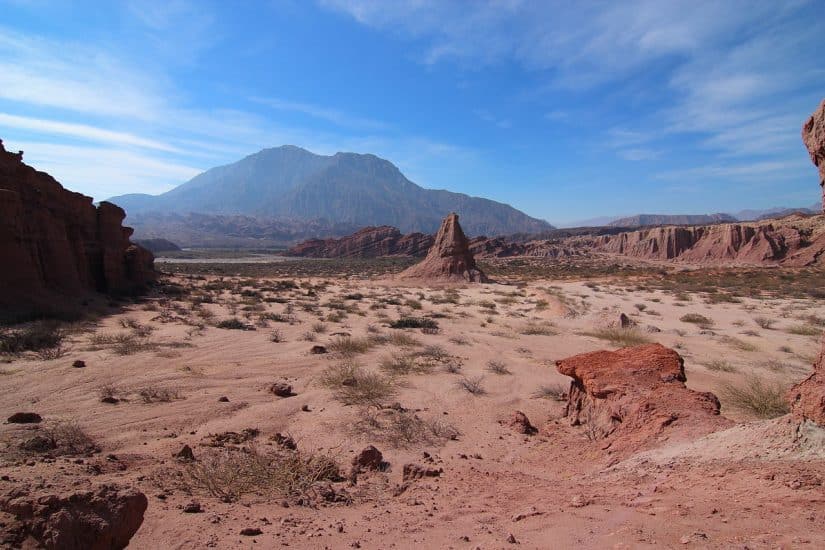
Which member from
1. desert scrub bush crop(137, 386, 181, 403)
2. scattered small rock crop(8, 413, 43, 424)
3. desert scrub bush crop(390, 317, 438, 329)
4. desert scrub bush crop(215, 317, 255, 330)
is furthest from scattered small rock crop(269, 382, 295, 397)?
desert scrub bush crop(390, 317, 438, 329)

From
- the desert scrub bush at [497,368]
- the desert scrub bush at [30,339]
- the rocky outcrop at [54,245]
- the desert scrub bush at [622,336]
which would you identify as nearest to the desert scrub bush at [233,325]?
the desert scrub bush at [30,339]

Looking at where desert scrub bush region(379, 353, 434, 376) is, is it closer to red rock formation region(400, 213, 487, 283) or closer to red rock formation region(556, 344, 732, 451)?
red rock formation region(556, 344, 732, 451)

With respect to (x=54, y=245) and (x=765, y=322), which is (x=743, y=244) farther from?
(x=54, y=245)

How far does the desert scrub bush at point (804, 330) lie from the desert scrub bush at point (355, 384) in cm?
1378

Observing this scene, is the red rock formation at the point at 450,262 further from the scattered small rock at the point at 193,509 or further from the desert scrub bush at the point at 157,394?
the scattered small rock at the point at 193,509

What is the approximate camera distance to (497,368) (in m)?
8.95

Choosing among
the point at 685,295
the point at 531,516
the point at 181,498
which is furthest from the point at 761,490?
the point at 685,295

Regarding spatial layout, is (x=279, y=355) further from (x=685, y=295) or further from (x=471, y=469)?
(x=685, y=295)

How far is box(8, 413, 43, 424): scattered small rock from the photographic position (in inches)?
194

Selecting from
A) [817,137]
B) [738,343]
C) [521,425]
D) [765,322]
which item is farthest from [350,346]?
[765,322]

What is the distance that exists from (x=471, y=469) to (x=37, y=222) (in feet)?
59.7

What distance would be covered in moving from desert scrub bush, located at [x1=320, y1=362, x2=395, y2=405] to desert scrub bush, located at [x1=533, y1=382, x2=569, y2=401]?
9.06 ft

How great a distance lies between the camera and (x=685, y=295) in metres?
22.4

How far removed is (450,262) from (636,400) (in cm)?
2749
